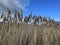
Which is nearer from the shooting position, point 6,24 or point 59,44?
point 6,24

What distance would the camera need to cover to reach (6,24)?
4.46m

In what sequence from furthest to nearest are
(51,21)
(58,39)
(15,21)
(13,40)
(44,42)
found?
1. (51,21)
2. (58,39)
3. (15,21)
4. (44,42)
5. (13,40)

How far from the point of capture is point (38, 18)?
498 cm

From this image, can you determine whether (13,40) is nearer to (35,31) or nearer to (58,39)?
(35,31)

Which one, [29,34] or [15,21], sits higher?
[15,21]

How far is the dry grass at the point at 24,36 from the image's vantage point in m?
4.02

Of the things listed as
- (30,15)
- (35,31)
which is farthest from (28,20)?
(35,31)

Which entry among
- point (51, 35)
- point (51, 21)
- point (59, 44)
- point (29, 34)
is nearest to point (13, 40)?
point (29, 34)

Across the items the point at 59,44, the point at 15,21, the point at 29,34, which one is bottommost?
the point at 59,44

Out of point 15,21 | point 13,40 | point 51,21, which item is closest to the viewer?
point 13,40

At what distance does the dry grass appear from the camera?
4020 mm

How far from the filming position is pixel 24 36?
4.14m

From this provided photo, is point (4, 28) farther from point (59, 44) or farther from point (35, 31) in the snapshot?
point (59, 44)

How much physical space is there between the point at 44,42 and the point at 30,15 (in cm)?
87
